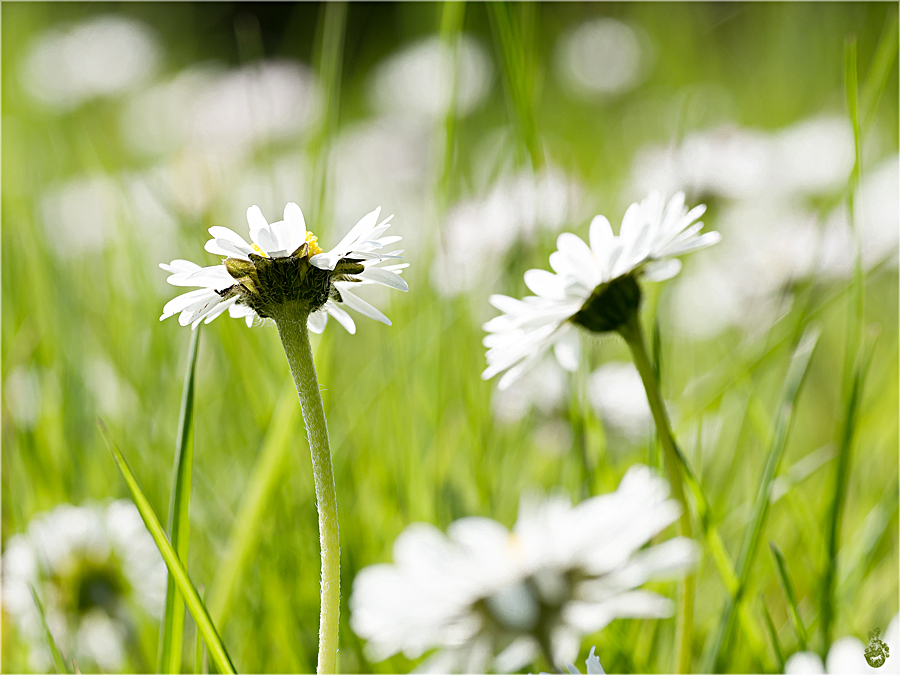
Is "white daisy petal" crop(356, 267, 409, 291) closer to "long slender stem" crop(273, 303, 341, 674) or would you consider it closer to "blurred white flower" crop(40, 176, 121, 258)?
"long slender stem" crop(273, 303, 341, 674)

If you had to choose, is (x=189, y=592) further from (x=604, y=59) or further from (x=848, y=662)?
(x=604, y=59)

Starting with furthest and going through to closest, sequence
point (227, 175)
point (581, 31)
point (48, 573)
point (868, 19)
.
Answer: point (581, 31), point (868, 19), point (227, 175), point (48, 573)

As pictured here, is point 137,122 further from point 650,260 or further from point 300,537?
point 650,260

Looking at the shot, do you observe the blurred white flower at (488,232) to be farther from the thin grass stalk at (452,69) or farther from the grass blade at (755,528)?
the grass blade at (755,528)

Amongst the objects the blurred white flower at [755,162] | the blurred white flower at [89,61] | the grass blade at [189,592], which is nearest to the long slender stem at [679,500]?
the grass blade at [189,592]

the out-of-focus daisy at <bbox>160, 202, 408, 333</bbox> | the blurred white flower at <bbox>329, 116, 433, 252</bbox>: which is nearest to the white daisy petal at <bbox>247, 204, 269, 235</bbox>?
the out-of-focus daisy at <bbox>160, 202, 408, 333</bbox>

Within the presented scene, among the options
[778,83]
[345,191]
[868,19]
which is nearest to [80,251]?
[345,191]
